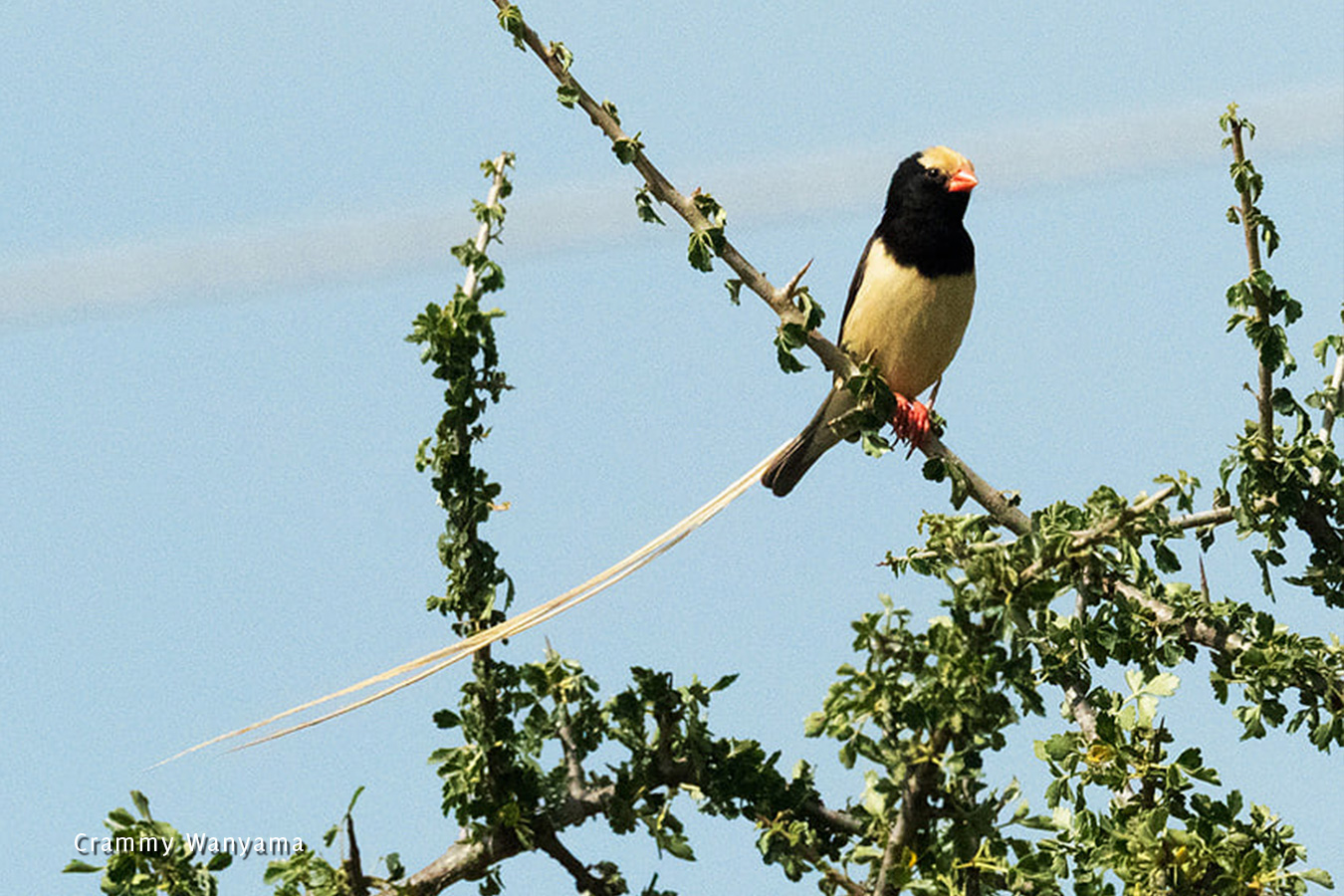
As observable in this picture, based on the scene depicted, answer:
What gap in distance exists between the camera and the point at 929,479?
481cm

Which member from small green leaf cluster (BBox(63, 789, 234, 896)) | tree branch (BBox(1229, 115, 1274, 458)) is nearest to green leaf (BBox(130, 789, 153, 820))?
small green leaf cluster (BBox(63, 789, 234, 896))

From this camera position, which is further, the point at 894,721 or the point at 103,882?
the point at 103,882

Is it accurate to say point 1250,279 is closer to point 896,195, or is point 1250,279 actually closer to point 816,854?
point 816,854

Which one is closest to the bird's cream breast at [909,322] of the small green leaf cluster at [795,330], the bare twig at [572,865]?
the small green leaf cluster at [795,330]

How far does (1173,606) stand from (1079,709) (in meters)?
0.41

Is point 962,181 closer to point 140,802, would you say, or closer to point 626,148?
point 626,148

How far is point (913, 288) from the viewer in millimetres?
6348

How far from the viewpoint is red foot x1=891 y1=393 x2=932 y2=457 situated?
556cm

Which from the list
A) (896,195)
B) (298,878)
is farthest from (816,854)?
(896,195)

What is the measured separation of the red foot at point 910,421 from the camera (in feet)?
18.3

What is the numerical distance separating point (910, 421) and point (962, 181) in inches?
51.1

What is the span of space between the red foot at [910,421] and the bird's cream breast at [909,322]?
0.25 m

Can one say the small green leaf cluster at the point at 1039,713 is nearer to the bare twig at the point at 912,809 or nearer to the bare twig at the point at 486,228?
the bare twig at the point at 912,809

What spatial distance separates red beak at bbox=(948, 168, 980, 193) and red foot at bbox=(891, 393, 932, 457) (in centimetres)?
96
